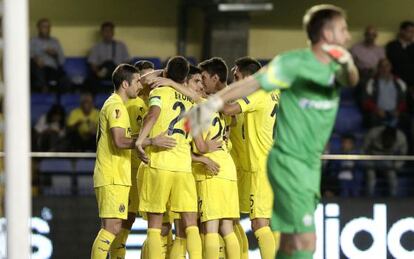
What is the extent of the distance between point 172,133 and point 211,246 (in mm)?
946

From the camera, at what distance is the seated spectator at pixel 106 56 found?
17703 millimetres

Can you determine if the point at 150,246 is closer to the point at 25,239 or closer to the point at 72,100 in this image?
the point at 25,239

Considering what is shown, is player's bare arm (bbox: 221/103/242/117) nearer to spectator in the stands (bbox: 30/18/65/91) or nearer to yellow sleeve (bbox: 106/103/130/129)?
yellow sleeve (bbox: 106/103/130/129)

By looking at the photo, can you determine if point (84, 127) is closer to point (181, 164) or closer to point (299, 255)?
point (181, 164)

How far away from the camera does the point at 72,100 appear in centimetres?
1733

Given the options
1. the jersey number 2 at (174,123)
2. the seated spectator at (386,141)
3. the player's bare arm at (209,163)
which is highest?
the jersey number 2 at (174,123)

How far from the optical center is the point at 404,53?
59.5 ft

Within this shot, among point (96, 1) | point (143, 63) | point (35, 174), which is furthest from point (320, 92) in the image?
point (96, 1)

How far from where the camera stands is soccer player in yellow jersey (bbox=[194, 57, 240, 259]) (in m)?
A: 11.7

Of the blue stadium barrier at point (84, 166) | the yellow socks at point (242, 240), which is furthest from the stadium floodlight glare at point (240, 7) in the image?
the yellow socks at point (242, 240)

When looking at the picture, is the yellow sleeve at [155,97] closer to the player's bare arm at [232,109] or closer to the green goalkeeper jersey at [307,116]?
the player's bare arm at [232,109]

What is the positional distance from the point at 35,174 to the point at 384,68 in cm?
494

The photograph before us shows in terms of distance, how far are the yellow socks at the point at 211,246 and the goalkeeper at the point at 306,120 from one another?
3.39 metres

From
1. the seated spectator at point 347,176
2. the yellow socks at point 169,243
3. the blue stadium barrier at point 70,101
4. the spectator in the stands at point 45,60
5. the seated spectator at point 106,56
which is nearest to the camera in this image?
the yellow socks at point 169,243
